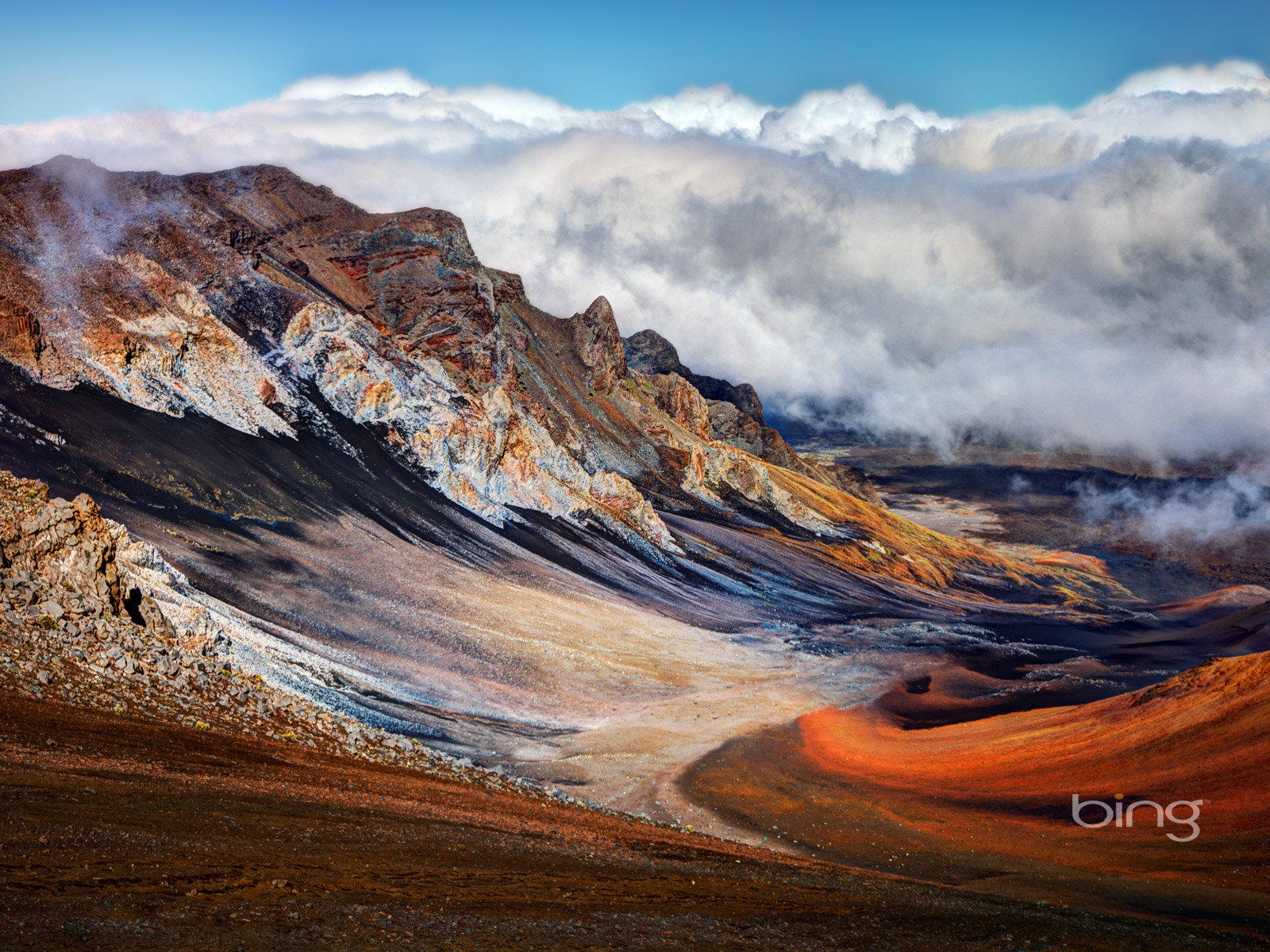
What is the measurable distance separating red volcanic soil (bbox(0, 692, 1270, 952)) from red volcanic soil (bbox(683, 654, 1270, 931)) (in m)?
5.13

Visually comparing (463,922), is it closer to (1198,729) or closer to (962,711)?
(1198,729)

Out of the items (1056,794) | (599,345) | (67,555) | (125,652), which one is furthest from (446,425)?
(599,345)

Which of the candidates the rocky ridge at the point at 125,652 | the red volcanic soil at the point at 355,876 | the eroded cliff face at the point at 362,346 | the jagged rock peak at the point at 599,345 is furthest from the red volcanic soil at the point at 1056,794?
the jagged rock peak at the point at 599,345

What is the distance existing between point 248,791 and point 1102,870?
920 inches

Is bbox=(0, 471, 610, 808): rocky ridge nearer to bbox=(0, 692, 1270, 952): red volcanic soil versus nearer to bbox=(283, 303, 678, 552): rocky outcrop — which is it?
bbox=(0, 692, 1270, 952): red volcanic soil

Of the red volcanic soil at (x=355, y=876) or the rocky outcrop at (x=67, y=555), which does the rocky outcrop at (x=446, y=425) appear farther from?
the red volcanic soil at (x=355, y=876)

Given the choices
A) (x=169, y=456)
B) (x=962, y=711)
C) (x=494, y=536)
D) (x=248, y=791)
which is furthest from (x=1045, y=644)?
(x=248, y=791)

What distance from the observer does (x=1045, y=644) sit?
10631 centimetres

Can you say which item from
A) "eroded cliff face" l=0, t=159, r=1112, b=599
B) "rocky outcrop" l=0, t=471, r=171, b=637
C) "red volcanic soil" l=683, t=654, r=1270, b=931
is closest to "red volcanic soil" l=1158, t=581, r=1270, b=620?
"eroded cliff face" l=0, t=159, r=1112, b=599

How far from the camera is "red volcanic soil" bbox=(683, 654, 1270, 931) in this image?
24.0 metres

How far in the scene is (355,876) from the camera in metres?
13.7

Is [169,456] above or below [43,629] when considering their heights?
above

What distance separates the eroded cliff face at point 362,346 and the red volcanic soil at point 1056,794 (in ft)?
155

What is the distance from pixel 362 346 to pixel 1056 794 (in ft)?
249
